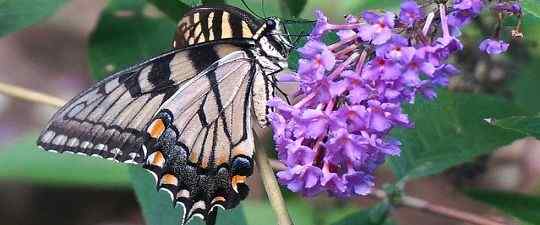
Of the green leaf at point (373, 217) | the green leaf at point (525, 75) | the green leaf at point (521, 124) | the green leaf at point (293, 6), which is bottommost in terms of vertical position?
the green leaf at point (373, 217)

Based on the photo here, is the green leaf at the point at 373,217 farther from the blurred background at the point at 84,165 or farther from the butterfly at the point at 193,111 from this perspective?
the blurred background at the point at 84,165

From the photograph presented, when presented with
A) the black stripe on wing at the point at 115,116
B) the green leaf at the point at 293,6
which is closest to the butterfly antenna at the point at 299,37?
the green leaf at the point at 293,6

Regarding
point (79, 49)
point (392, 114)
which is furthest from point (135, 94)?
point (79, 49)

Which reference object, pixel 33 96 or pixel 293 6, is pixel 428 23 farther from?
pixel 33 96

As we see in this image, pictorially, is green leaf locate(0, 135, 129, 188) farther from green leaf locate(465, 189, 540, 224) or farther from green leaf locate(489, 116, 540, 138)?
green leaf locate(489, 116, 540, 138)

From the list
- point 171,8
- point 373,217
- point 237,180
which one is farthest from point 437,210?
point 171,8
